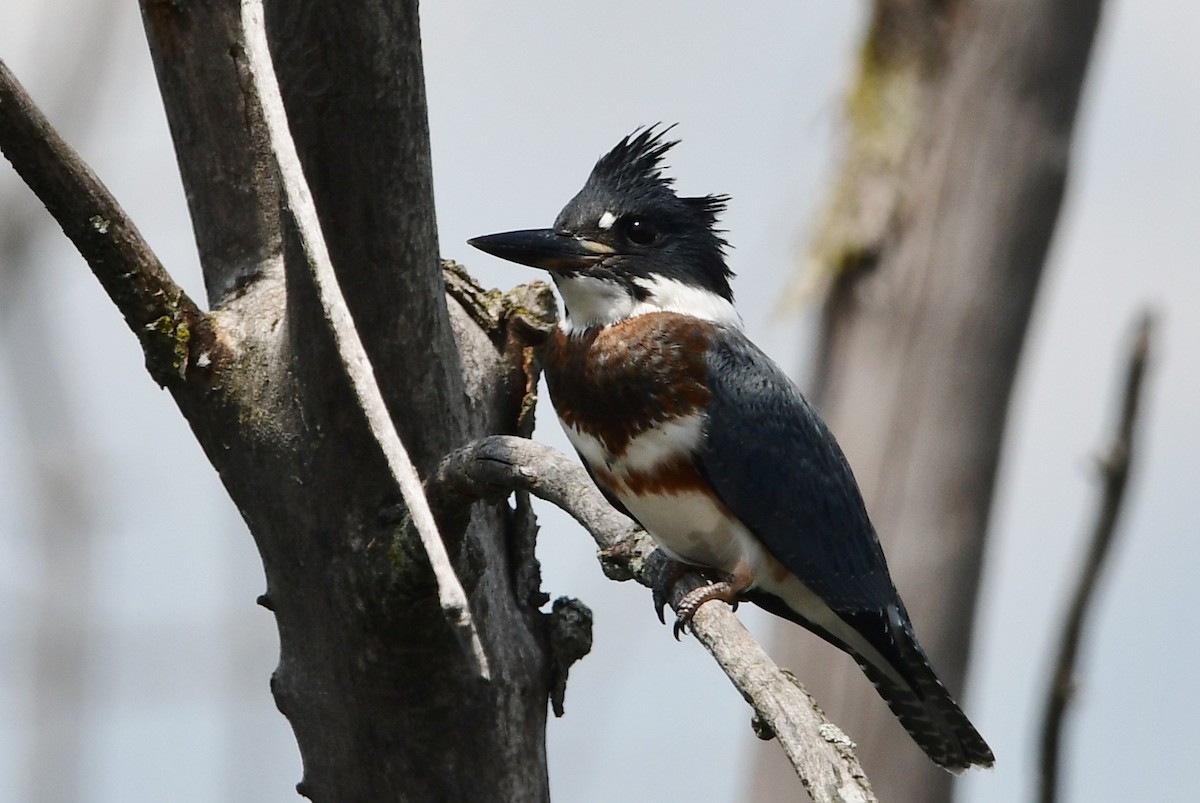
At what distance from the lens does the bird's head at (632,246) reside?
12.3 ft

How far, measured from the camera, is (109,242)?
213cm

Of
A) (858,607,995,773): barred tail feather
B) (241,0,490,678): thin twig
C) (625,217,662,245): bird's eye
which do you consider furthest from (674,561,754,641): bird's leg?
(241,0,490,678): thin twig

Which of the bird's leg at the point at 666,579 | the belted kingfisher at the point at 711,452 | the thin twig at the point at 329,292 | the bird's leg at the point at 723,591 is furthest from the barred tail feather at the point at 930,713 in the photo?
the thin twig at the point at 329,292

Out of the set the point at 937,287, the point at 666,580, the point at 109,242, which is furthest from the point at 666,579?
the point at 937,287

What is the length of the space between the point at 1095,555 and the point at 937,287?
2.22 m

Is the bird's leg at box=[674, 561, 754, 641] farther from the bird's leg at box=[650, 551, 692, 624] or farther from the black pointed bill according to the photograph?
the black pointed bill

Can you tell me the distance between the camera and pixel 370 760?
2.39 m

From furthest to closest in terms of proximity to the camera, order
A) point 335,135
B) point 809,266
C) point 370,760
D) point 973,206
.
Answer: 1. point 809,266
2. point 973,206
3. point 370,760
4. point 335,135

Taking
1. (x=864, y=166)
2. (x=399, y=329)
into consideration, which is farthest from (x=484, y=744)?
(x=864, y=166)

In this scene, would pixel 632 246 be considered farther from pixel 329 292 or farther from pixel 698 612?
pixel 329 292

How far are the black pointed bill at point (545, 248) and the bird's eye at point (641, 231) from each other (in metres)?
0.10

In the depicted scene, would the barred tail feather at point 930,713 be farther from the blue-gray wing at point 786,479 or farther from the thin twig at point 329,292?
the thin twig at point 329,292

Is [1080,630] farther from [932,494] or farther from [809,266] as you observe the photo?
[809,266]

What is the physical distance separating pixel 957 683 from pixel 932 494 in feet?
2.24
